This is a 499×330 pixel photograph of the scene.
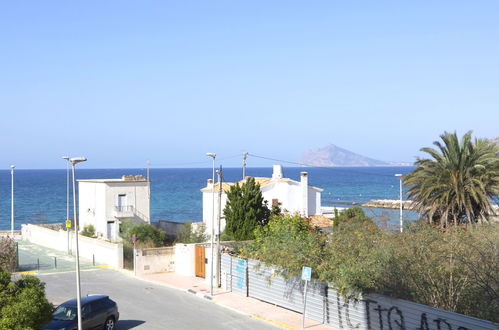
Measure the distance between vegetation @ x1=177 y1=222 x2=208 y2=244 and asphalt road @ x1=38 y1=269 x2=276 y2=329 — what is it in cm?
1015

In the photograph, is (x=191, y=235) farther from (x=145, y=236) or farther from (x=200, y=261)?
(x=200, y=261)

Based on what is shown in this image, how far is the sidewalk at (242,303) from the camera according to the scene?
2345cm

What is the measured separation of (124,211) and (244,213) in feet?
66.6

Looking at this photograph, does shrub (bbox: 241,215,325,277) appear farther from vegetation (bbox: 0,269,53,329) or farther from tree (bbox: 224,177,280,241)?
vegetation (bbox: 0,269,53,329)

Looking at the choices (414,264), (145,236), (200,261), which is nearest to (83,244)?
(145,236)

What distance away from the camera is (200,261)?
33.1 meters

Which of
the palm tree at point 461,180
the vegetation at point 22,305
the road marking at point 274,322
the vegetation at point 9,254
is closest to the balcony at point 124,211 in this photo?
the vegetation at point 9,254

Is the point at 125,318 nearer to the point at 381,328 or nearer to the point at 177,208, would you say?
the point at 381,328

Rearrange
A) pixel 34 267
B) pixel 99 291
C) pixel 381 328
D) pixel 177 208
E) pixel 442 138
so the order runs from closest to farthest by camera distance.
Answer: pixel 381 328
pixel 99 291
pixel 442 138
pixel 34 267
pixel 177 208

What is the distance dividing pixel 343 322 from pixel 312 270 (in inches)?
100

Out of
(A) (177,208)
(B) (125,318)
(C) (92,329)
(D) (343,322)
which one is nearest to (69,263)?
(B) (125,318)

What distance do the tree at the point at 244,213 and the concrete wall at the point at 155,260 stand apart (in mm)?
4194

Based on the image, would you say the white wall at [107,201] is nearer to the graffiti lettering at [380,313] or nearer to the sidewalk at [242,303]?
the sidewalk at [242,303]

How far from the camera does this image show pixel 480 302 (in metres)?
19.5
